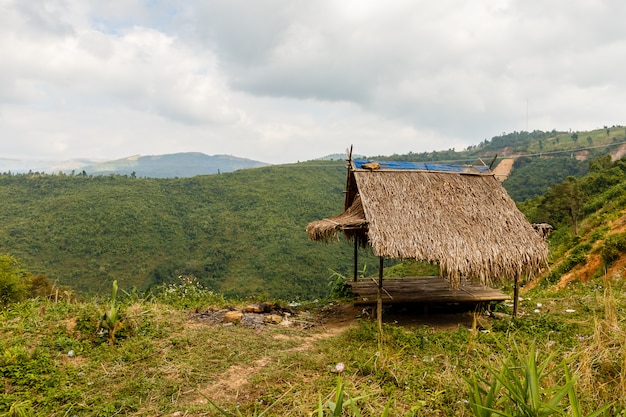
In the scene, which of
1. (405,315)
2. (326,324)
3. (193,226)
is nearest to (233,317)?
(326,324)

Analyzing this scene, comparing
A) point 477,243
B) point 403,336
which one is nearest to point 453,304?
point 477,243

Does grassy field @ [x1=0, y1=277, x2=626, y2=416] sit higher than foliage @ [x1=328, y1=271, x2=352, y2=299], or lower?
higher

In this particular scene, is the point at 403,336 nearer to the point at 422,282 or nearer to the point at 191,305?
the point at 422,282

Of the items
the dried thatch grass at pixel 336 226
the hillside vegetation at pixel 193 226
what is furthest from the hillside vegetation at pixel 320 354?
the hillside vegetation at pixel 193 226

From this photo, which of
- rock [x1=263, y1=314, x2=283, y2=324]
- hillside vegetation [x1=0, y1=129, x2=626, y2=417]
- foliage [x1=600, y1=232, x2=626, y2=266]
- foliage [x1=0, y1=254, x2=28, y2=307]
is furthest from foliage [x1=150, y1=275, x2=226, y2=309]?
foliage [x1=600, y1=232, x2=626, y2=266]

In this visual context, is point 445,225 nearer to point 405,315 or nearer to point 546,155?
point 405,315

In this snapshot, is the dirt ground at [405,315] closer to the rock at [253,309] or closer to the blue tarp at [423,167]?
the rock at [253,309]

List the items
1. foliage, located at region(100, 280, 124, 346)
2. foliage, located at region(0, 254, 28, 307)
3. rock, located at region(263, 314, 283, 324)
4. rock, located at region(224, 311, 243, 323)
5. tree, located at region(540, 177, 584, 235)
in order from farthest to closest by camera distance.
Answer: tree, located at region(540, 177, 584, 235) < foliage, located at region(0, 254, 28, 307) < rock, located at region(263, 314, 283, 324) < rock, located at region(224, 311, 243, 323) < foliage, located at region(100, 280, 124, 346)

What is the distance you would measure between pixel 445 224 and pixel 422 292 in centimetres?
151

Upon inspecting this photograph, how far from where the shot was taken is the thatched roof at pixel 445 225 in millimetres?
5844

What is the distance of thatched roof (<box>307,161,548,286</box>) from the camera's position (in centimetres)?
584

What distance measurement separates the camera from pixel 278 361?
15.1 feet

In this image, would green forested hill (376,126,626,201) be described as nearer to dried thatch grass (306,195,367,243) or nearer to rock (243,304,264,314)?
dried thatch grass (306,195,367,243)

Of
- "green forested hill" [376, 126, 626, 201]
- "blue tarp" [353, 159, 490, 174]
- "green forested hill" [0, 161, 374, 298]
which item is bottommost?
"green forested hill" [0, 161, 374, 298]
